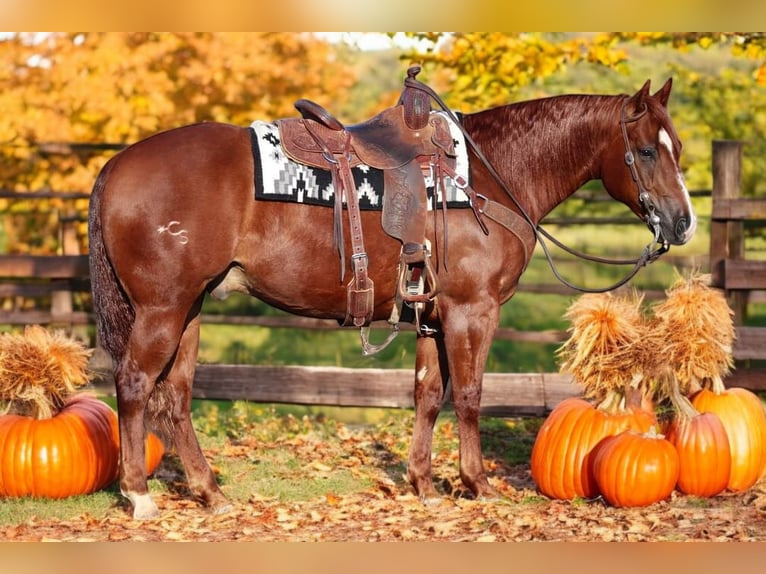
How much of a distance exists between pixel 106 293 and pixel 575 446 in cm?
275

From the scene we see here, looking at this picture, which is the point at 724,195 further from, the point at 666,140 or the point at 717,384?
the point at 666,140

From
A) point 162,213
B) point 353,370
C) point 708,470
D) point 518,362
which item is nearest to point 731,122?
point 518,362

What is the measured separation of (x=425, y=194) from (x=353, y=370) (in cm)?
280

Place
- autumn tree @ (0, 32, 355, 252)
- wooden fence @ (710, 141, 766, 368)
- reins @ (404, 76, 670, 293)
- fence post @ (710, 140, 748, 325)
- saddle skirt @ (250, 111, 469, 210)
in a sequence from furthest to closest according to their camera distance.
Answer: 1. autumn tree @ (0, 32, 355, 252)
2. fence post @ (710, 140, 748, 325)
3. wooden fence @ (710, 141, 766, 368)
4. reins @ (404, 76, 670, 293)
5. saddle skirt @ (250, 111, 469, 210)

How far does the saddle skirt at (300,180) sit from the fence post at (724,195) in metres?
3.43

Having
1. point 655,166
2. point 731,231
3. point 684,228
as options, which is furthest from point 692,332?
point 731,231

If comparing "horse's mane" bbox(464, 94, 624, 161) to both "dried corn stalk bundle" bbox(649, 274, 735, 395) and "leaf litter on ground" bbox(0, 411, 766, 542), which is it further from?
"leaf litter on ground" bbox(0, 411, 766, 542)

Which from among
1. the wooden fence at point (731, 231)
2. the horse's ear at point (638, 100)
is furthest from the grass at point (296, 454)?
the horse's ear at point (638, 100)

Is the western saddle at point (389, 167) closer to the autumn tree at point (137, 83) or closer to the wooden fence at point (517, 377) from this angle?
the wooden fence at point (517, 377)

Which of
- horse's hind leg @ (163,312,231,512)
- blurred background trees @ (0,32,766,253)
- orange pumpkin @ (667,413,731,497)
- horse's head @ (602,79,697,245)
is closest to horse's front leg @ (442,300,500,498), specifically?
horse's head @ (602,79,697,245)

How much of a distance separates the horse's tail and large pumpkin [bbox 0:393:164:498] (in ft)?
2.35

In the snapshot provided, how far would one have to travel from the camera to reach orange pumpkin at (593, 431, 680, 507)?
5.03 m

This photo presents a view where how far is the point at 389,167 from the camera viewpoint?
4.92 metres

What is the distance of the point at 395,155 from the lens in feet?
16.3
